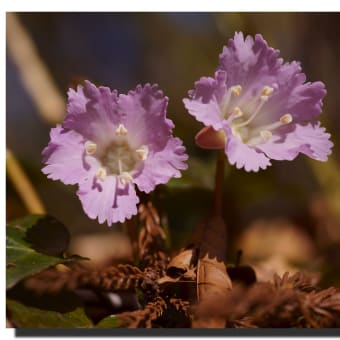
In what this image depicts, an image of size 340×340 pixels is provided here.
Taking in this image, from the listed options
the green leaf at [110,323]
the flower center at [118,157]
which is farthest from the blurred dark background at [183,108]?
the green leaf at [110,323]

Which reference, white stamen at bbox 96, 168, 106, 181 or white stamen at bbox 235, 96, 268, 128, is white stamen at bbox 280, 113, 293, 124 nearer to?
white stamen at bbox 235, 96, 268, 128

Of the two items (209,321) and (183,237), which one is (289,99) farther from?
(183,237)

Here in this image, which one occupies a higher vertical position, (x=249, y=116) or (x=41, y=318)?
(x=249, y=116)

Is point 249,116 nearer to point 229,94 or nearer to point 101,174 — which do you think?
point 229,94

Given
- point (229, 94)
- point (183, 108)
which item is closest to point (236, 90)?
point (229, 94)

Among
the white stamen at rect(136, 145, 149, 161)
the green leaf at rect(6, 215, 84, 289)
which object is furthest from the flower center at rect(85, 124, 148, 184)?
the green leaf at rect(6, 215, 84, 289)

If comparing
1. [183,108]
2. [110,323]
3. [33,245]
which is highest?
[183,108]
